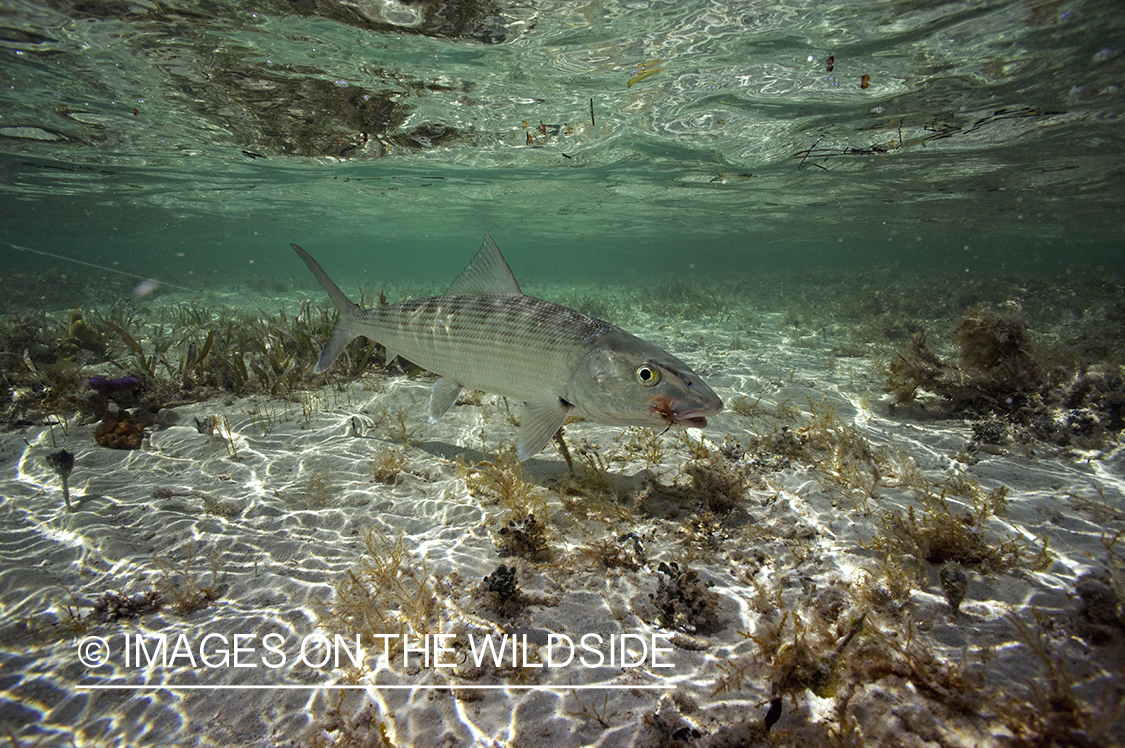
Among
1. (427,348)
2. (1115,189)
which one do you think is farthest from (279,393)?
(1115,189)

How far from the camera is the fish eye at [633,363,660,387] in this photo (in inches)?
130

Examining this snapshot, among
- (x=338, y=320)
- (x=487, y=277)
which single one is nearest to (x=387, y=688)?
(x=487, y=277)

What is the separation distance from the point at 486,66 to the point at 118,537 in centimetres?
1181

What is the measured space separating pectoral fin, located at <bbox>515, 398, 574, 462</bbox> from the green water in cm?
883

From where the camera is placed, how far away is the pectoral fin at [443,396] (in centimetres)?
498

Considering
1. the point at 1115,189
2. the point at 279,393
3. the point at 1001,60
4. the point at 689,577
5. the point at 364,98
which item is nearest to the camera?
the point at 689,577

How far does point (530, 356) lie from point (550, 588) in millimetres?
1987

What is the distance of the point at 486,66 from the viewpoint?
11.0 m

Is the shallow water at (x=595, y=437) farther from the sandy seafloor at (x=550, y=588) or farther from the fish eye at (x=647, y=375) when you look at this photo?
the fish eye at (x=647, y=375)

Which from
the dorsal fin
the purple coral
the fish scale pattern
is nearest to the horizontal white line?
the fish scale pattern

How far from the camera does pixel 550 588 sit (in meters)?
3.50

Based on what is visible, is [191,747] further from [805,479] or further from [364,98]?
[364,98]

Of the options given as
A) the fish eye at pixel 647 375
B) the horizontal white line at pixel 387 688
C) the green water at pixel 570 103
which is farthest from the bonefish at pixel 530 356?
the green water at pixel 570 103

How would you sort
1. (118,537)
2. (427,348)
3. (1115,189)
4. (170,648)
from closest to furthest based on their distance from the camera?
(170,648) < (118,537) < (427,348) < (1115,189)
